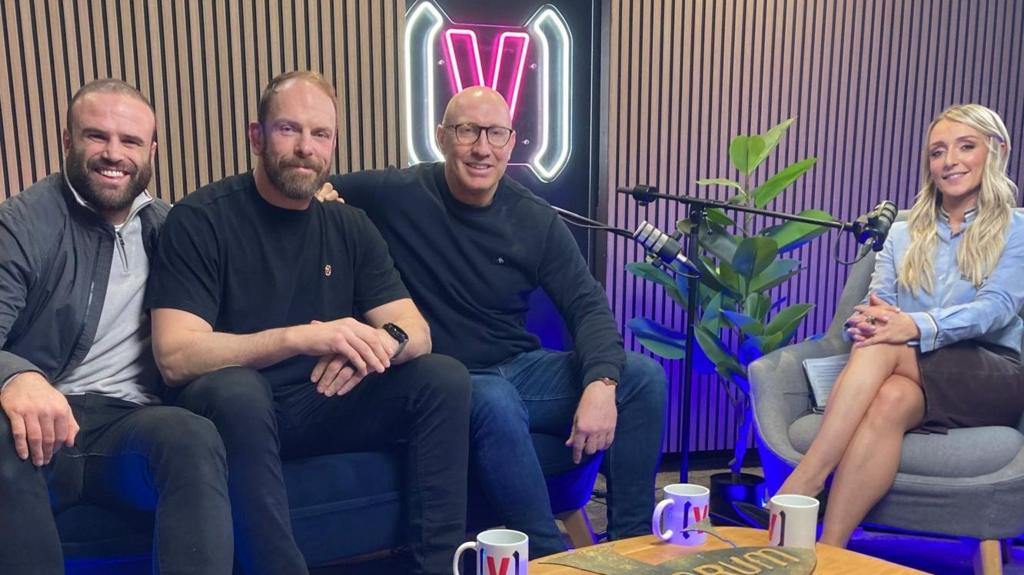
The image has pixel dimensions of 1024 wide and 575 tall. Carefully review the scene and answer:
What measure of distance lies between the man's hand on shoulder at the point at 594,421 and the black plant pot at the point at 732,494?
904mm

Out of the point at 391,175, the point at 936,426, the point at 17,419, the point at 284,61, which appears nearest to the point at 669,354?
the point at 936,426

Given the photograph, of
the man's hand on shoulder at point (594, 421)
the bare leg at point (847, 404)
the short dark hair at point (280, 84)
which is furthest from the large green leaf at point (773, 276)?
the short dark hair at point (280, 84)

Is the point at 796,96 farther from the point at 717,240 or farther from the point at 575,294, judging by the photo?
the point at 575,294

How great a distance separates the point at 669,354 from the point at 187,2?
7.00 feet

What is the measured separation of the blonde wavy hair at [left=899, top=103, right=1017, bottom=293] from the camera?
8.05 feet

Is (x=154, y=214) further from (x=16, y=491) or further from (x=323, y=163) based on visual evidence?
(x=16, y=491)

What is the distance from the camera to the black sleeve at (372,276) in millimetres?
2277

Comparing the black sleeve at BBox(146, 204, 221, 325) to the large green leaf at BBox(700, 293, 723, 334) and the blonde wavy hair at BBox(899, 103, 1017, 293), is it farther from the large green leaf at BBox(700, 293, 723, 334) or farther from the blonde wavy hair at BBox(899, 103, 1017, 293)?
the blonde wavy hair at BBox(899, 103, 1017, 293)

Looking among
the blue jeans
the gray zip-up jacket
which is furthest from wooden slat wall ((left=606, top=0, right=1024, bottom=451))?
the gray zip-up jacket

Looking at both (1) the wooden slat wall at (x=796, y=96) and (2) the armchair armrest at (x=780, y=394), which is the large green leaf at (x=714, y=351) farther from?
(1) the wooden slat wall at (x=796, y=96)

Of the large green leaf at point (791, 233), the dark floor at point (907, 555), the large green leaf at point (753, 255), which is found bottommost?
the dark floor at point (907, 555)

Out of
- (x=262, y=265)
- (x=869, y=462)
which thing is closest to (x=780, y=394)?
(x=869, y=462)

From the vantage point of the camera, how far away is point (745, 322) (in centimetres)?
296

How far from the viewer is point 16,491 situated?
153 centimetres
